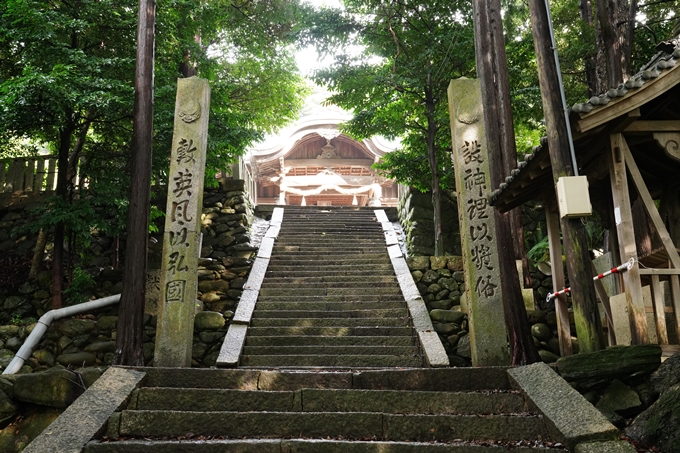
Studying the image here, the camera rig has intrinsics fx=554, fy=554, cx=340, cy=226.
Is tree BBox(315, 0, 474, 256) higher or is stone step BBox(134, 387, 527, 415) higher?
tree BBox(315, 0, 474, 256)

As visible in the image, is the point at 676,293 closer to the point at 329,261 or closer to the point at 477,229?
the point at 477,229

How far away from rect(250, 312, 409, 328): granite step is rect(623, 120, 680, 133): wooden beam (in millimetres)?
4800

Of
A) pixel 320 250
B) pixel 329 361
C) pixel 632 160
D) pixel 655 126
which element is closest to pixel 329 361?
pixel 329 361

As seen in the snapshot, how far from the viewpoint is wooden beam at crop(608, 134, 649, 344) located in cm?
565

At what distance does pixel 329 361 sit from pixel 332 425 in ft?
10.1

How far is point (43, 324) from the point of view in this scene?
889cm

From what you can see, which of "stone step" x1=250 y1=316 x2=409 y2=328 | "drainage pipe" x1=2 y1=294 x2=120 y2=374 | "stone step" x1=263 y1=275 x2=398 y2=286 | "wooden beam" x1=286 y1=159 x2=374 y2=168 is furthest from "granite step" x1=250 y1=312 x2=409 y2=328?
"wooden beam" x1=286 y1=159 x2=374 y2=168

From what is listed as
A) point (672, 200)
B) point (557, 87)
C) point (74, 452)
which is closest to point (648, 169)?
point (672, 200)

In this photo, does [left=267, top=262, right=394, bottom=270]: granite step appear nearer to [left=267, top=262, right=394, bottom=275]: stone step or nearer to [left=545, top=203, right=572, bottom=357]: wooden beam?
[left=267, top=262, right=394, bottom=275]: stone step

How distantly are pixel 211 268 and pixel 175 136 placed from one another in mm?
3702

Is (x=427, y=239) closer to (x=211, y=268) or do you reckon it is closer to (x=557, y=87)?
(x=211, y=268)

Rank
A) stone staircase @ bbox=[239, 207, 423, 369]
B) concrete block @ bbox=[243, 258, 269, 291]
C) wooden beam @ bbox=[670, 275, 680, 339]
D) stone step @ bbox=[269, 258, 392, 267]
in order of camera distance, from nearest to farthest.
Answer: wooden beam @ bbox=[670, 275, 680, 339]
stone staircase @ bbox=[239, 207, 423, 369]
concrete block @ bbox=[243, 258, 269, 291]
stone step @ bbox=[269, 258, 392, 267]

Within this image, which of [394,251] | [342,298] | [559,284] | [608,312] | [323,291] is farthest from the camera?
[394,251]

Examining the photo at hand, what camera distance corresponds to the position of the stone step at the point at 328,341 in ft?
28.9
